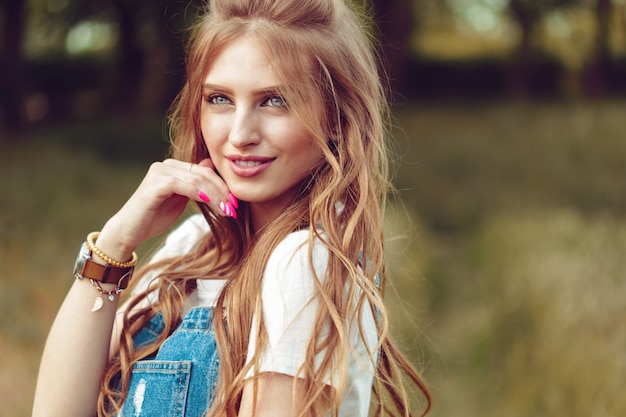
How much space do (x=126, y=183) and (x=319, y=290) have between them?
6.63 m

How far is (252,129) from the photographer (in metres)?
1.88

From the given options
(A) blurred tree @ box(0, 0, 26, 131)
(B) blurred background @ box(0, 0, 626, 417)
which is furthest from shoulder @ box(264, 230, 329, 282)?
(A) blurred tree @ box(0, 0, 26, 131)

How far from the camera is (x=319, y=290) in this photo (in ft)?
5.63

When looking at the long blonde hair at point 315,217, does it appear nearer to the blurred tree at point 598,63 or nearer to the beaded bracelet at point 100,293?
the beaded bracelet at point 100,293

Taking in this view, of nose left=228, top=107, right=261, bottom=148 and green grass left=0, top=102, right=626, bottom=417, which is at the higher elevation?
nose left=228, top=107, right=261, bottom=148

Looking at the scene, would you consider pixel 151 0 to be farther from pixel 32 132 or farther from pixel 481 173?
pixel 481 173

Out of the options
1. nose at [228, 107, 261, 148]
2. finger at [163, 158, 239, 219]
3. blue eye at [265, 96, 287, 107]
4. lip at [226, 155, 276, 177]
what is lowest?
finger at [163, 158, 239, 219]

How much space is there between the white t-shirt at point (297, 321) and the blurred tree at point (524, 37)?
1355 centimetres

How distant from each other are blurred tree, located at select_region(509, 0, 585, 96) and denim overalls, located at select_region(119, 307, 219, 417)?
13.6 meters

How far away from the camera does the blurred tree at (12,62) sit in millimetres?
9609

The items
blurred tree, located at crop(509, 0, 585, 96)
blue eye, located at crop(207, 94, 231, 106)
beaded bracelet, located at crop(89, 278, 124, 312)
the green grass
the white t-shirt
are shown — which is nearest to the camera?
the white t-shirt

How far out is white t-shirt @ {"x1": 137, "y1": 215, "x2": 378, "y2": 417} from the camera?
1.69m

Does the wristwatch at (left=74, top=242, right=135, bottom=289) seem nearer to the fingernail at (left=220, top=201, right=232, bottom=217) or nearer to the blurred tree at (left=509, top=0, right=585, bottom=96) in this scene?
the fingernail at (left=220, top=201, right=232, bottom=217)

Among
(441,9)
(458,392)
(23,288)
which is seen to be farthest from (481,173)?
(441,9)
